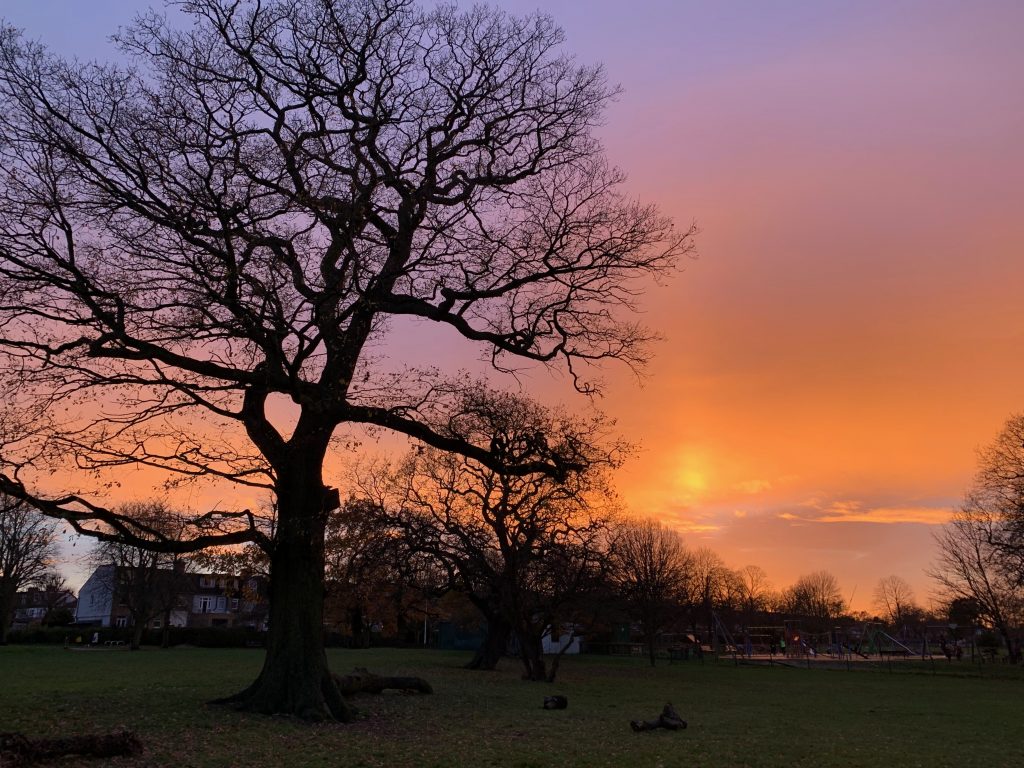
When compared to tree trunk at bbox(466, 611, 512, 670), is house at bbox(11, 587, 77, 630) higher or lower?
higher

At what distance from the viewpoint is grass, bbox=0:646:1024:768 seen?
11766 mm

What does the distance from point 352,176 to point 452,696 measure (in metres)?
15.8

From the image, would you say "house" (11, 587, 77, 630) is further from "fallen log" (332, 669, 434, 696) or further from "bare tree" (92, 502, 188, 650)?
"fallen log" (332, 669, 434, 696)

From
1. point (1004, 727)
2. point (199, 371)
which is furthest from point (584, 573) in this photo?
point (199, 371)

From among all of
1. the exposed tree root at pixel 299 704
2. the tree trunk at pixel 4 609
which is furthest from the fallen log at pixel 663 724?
the tree trunk at pixel 4 609

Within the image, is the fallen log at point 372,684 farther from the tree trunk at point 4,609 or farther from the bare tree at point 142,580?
the tree trunk at point 4,609

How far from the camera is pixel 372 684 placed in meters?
21.4

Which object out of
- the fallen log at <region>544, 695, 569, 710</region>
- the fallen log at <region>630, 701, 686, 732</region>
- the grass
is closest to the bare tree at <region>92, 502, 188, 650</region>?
the grass

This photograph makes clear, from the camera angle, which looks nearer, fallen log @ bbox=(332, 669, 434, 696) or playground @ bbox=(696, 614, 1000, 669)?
fallen log @ bbox=(332, 669, 434, 696)

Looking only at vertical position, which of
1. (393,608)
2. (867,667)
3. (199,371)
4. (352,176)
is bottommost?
(867,667)

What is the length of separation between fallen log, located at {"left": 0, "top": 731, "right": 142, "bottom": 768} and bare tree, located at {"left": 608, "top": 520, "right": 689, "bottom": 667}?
35.7m

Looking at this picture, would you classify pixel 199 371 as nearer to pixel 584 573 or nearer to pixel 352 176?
pixel 352 176

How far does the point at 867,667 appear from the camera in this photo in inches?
1989

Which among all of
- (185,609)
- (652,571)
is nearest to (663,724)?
(652,571)
